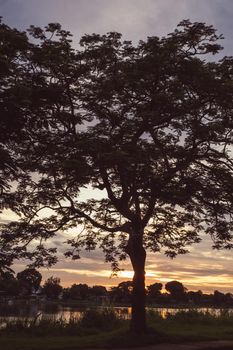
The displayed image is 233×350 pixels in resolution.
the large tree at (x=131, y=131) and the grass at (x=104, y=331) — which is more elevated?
the large tree at (x=131, y=131)

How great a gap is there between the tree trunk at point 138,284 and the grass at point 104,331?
51 cm

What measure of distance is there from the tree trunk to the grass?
0.51m

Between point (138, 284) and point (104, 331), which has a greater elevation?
point (138, 284)

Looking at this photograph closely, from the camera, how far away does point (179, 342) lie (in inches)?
833

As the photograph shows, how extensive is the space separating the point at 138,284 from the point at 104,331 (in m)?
4.00

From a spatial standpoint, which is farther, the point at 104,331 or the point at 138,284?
the point at 104,331

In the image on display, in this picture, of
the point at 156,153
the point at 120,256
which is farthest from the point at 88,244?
the point at 156,153

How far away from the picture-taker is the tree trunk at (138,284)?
2156cm

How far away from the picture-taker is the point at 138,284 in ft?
72.6

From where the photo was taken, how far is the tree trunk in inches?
849

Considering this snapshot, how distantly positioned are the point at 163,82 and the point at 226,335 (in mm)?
12117

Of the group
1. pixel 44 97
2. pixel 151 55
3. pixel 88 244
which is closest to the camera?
pixel 44 97

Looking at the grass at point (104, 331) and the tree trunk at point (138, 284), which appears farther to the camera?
the tree trunk at point (138, 284)

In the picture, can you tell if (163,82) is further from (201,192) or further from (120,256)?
(120,256)
